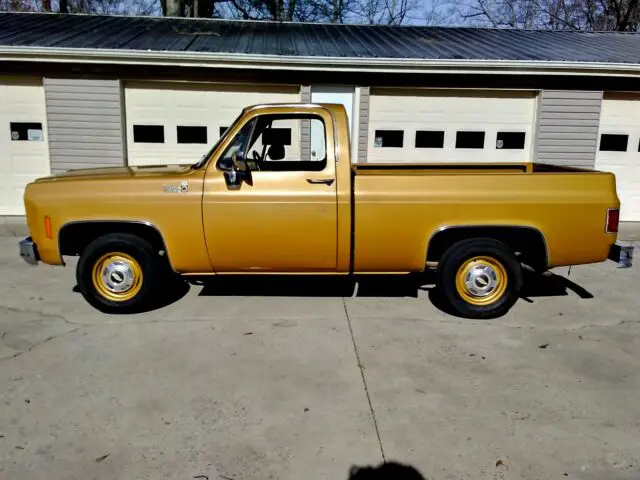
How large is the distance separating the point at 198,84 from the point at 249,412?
25.2 feet

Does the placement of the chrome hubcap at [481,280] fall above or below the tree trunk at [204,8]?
below

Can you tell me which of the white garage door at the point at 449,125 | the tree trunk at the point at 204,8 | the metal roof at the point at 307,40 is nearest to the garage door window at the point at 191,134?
the metal roof at the point at 307,40

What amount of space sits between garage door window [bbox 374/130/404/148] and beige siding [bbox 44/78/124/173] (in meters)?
4.66

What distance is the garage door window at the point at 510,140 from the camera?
1060 cm

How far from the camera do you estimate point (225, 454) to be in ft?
10.5

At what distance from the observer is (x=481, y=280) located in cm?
546

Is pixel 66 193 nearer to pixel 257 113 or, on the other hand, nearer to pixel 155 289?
pixel 155 289

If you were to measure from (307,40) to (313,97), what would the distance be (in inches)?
74.7

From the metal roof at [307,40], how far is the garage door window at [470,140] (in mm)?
1412

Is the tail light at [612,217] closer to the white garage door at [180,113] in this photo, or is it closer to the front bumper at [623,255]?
the front bumper at [623,255]

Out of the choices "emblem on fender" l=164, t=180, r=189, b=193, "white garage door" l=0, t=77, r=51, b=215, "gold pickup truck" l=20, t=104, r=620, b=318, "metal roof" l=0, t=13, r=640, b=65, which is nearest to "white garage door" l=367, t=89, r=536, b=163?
"metal roof" l=0, t=13, r=640, b=65

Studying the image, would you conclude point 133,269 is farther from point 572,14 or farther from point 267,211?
point 572,14

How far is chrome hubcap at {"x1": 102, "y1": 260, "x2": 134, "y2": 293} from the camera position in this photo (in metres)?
5.46

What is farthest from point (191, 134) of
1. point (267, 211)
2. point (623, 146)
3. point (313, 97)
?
point (623, 146)
